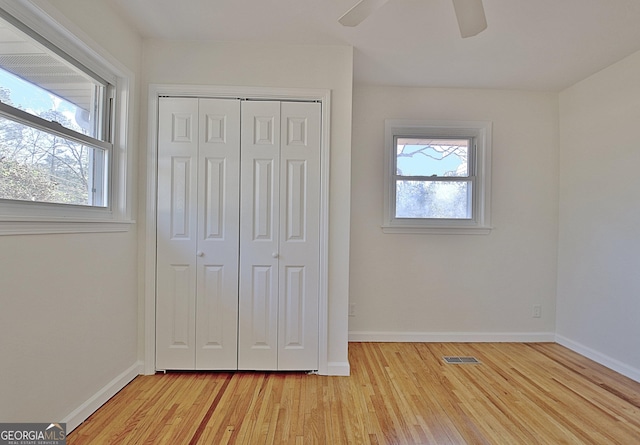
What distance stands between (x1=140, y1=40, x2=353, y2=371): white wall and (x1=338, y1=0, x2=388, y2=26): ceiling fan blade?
77cm

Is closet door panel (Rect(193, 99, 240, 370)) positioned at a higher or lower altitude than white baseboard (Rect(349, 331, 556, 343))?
higher

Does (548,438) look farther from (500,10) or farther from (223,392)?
(500,10)

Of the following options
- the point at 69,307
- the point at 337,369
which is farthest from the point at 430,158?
the point at 69,307

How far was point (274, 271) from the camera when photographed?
2289mm

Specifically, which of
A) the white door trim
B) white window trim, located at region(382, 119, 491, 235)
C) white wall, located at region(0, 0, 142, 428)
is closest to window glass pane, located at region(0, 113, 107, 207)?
white wall, located at region(0, 0, 142, 428)

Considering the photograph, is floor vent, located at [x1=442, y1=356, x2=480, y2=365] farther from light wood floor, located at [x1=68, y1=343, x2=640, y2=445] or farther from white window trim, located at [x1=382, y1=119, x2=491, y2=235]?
white window trim, located at [x1=382, y1=119, x2=491, y2=235]

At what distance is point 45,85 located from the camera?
157 centimetres

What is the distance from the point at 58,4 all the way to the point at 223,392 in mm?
2429

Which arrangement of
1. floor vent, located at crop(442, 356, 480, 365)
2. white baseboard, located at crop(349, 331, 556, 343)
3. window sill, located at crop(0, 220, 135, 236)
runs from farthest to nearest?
white baseboard, located at crop(349, 331, 556, 343) → floor vent, located at crop(442, 356, 480, 365) → window sill, located at crop(0, 220, 135, 236)

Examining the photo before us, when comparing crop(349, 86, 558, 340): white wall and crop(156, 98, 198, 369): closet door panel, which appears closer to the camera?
crop(156, 98, 198, 369): closet door panel

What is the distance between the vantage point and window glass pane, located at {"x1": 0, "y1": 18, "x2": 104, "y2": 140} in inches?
54.1

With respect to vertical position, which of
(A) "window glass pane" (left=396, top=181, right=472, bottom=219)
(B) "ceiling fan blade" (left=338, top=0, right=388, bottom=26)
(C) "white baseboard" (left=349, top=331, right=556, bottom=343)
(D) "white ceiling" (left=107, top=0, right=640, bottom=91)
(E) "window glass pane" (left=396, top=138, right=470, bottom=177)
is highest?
(D) "white ceiling" (left=107, top=0, right=640, bottom=91)

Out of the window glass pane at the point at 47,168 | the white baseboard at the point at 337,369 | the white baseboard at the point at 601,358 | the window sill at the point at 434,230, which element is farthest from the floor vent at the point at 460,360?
the window glass pane at the point at 47,168

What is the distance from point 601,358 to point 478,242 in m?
1.34
